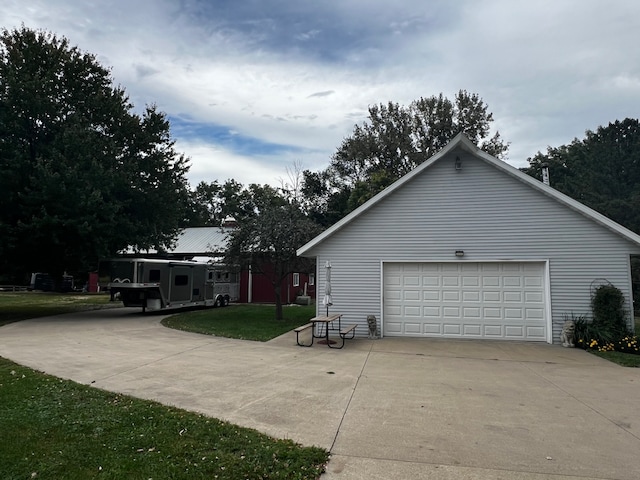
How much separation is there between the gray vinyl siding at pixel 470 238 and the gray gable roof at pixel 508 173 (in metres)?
0.14

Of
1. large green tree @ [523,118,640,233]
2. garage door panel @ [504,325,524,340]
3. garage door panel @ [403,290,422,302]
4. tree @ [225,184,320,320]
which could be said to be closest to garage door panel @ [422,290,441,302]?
garage door panel @ [403,290,422,302]

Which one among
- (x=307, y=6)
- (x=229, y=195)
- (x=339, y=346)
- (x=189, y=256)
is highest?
(x=229, y=195)

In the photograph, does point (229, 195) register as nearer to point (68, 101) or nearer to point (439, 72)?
point (68, 101)

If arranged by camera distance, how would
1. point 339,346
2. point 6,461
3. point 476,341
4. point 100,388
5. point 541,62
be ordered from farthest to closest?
point 541,62
point 476,341
point 339,346
point 100,388
point 6,461

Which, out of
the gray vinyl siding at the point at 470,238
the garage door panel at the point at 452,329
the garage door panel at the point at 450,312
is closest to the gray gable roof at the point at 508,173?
the gray vinyl siding at the point at 470,238

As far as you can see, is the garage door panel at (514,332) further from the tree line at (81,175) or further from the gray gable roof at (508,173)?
the tree line at (81,175)

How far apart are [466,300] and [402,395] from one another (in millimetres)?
6621

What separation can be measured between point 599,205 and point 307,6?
28.1m

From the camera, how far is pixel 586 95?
14.8 m

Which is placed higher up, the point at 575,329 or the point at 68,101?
the point at 68,101

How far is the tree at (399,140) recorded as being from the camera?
39125 millimetres

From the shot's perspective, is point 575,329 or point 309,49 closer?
point 575,329

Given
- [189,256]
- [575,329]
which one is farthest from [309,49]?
[189,256]

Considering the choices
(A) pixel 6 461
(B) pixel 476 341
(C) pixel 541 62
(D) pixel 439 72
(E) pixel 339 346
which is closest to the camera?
(A) pixel 6 461
